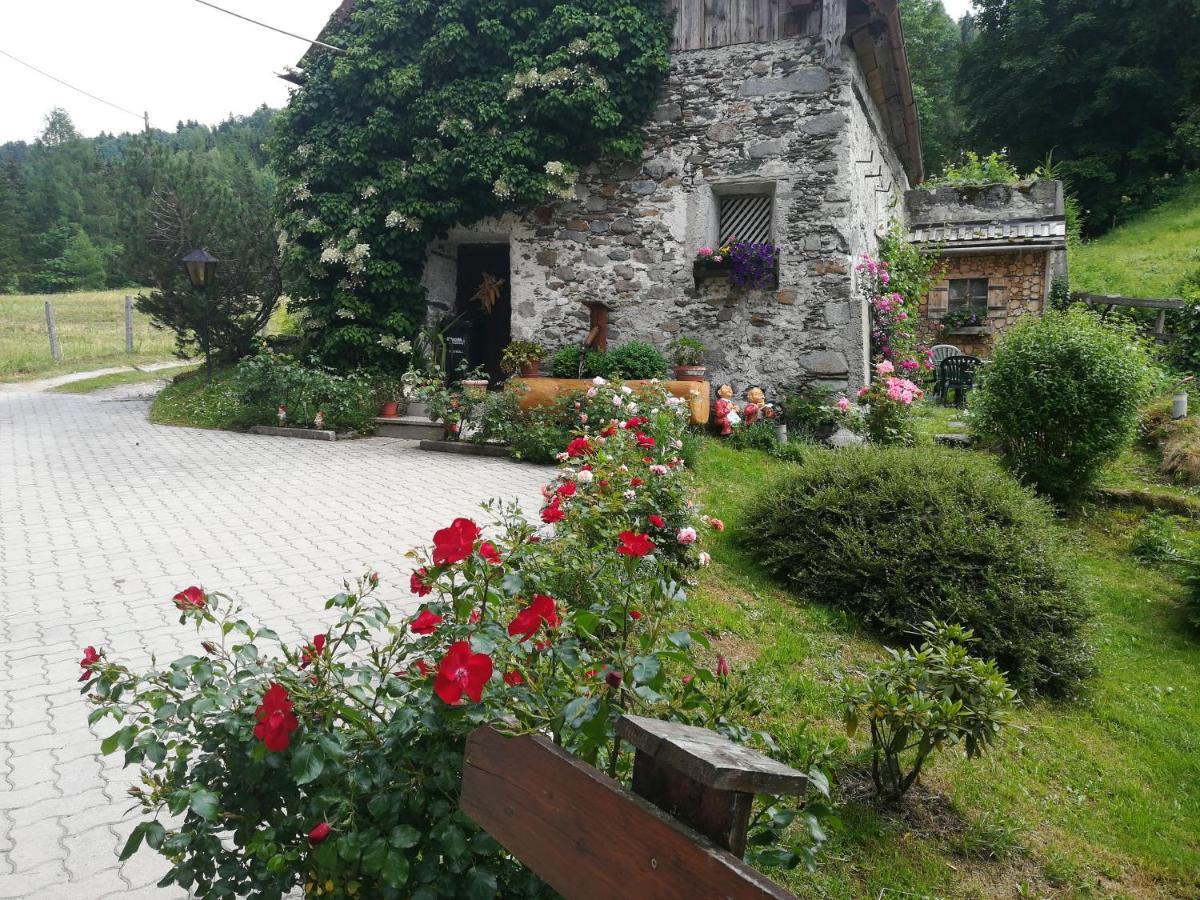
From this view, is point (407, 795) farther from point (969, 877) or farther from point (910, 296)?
point (910, 296)

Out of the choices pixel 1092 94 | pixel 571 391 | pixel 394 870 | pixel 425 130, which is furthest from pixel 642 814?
pixel 1092 94

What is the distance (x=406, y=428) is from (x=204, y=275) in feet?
14.5

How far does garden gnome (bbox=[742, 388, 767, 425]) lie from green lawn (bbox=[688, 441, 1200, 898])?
369 centimetres

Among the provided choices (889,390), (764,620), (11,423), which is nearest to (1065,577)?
(764,620)

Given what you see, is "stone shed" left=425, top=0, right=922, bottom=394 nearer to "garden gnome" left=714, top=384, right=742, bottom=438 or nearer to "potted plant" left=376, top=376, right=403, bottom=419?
"garden gnome" left=714, top=384, right=742, bottom=438

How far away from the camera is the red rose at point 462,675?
4.44 feet

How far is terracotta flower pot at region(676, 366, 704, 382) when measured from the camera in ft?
28.4

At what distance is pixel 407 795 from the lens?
1509mm

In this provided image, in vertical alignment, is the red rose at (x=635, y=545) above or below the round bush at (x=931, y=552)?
above

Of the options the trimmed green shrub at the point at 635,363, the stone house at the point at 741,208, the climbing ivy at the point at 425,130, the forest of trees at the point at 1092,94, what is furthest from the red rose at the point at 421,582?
the forest of trees at the point at 1092,94

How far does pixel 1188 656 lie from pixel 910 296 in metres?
7.00

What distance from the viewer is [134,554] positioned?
512 centimetres

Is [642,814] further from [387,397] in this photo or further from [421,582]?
[387,397]

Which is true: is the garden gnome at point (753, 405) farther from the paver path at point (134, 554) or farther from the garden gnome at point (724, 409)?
the paver path at point (134, 554)
